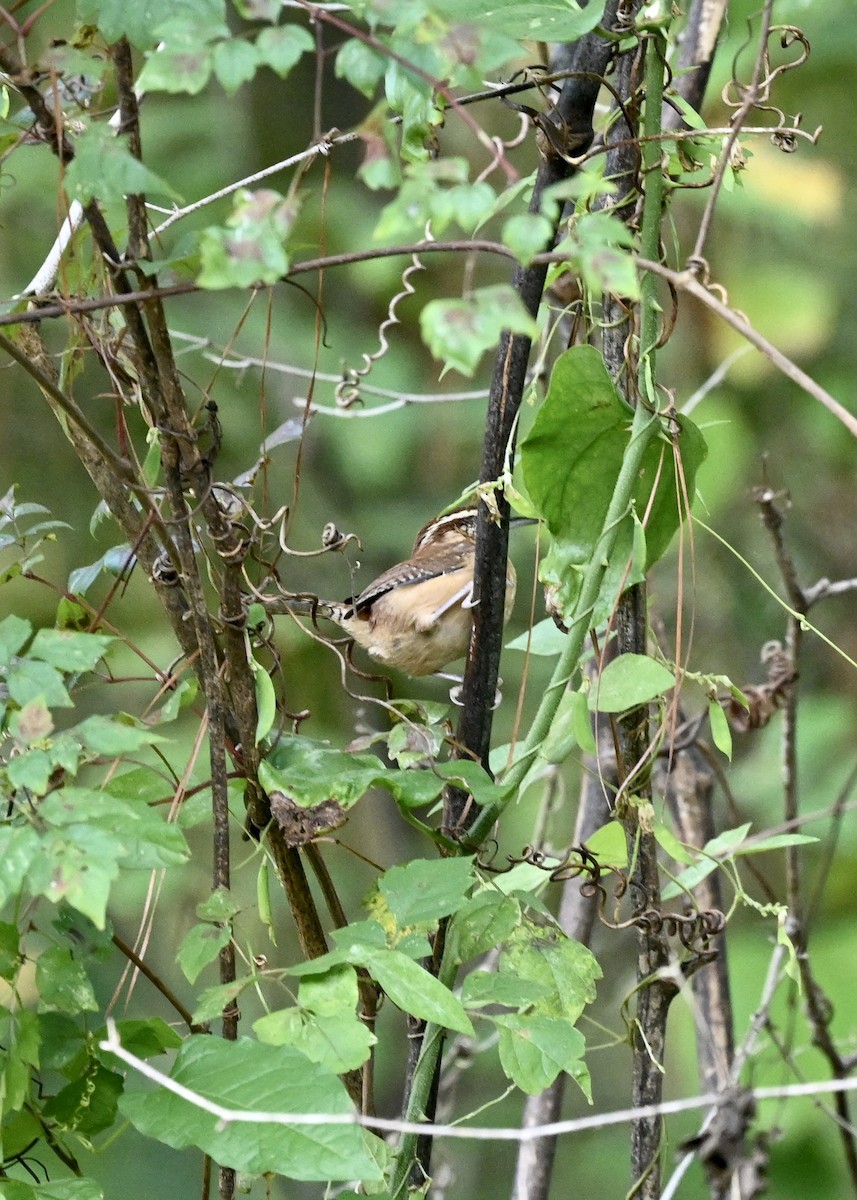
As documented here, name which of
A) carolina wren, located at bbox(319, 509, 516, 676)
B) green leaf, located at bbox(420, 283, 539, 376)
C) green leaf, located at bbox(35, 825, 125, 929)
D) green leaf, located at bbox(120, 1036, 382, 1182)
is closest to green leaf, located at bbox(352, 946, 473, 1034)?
green leaf, located at bbox(120, 1036, 382, 1182)

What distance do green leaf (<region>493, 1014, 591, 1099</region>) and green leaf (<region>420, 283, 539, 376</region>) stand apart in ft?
2.66

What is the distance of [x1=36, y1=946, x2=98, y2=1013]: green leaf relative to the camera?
1.52 m

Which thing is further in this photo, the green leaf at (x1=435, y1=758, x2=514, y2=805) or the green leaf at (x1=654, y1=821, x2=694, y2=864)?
the green leaf at (x1=654, y1=821, x2=694, y2=864)

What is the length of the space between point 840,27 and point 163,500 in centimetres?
329

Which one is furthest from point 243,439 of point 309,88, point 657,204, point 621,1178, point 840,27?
point 657,204

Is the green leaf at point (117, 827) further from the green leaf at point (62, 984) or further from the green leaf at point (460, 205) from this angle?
the green leaf at point (460, 205)

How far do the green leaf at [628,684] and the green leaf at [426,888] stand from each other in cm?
25

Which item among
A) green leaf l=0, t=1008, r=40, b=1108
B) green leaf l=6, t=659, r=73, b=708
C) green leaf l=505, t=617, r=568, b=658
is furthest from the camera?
green leaf l=505, t=617, r=568, b=658

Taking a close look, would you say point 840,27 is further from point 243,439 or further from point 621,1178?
point 621,1178

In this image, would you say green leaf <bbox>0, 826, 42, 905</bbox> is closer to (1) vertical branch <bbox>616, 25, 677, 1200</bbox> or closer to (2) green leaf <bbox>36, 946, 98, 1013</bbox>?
(2) green leaf <bbox>36, 946, 98, 1013</bbox>

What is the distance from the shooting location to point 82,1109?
156cm

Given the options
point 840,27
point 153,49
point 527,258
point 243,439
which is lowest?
point 527,258

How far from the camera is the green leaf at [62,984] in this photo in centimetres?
152

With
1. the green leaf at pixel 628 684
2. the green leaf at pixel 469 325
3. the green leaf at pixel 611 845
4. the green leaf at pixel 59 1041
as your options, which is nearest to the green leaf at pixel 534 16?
the green leaf at pixel 469 325
